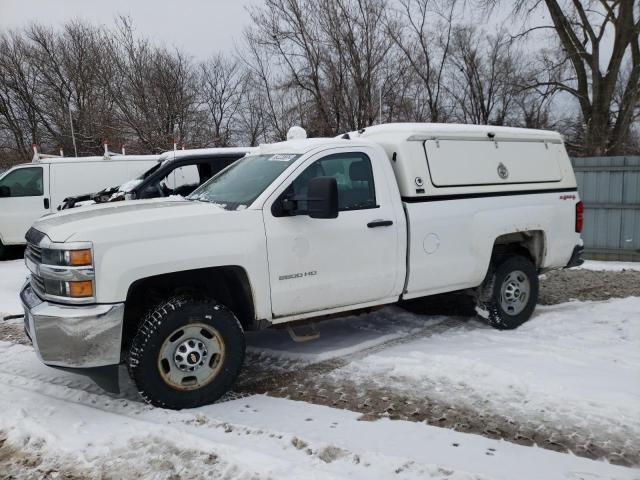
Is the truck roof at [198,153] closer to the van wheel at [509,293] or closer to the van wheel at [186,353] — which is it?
the van wheel at [509,293]

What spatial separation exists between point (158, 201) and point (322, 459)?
2.63 meters

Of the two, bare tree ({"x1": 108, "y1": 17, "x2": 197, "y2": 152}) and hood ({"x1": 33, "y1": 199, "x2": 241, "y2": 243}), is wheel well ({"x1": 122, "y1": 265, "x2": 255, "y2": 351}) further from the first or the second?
bare tree ({"x1": 108, "y1": 17, "x2": 197, "y2": 152})

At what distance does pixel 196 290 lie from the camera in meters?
4.20

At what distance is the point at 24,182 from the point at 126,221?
908 centimetres

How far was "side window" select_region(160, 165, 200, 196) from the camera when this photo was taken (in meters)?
8.98

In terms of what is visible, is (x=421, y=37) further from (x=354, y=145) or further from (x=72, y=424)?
(x=72, y=424)

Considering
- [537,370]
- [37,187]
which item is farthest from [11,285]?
[537,370]

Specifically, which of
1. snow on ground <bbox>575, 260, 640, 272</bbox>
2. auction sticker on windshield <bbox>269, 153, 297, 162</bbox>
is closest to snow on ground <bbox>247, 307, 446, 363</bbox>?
auction sticker on windshield <bbox>269, 153, 297, 162</bbox>

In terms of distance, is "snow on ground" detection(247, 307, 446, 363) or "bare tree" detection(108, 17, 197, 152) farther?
"bare tree" detection(108, 17, 197, 152)

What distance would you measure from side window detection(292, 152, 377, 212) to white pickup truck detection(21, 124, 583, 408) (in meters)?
0.01

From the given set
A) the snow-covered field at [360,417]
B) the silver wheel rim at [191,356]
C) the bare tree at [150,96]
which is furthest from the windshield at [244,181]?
the bare tree at [150,96]

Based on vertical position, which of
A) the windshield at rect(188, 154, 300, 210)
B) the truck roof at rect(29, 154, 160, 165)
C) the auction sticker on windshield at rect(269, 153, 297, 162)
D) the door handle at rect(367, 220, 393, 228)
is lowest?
the door handle at rect(367, 220, 393, 228)

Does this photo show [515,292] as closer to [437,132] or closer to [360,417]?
[437,132]

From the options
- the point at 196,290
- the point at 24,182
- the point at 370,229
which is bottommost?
the point at 196,290
